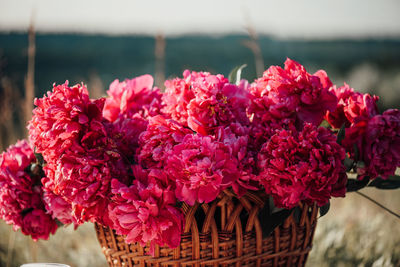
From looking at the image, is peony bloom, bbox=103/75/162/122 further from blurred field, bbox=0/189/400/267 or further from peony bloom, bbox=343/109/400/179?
blurred field, bbox=0/189/400/267

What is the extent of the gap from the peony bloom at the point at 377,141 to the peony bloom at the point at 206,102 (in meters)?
0.24

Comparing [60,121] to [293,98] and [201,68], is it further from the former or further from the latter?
[201,68]

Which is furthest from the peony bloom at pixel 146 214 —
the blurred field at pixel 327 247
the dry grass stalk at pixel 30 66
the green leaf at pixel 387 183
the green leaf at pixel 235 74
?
the dry grass stalk at pixel 30 66

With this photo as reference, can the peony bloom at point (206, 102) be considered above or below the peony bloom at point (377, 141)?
above

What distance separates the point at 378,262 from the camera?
1.31 metres

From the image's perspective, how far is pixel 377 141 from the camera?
77 cm

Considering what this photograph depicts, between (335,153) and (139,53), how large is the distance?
14950mm

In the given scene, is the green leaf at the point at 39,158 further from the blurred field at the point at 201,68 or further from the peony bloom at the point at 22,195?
the blurred field at the point at 201,68

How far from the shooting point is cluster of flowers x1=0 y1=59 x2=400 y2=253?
2.25 feet

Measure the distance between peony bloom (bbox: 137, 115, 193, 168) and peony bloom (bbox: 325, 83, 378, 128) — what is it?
0.36 metres

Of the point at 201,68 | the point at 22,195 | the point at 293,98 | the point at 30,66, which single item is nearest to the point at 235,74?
the point at 293,98

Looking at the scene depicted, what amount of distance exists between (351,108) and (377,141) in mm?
89

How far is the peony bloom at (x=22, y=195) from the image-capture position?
2.89ft

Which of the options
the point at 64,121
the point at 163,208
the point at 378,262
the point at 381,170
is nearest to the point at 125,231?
the point at 163,208
